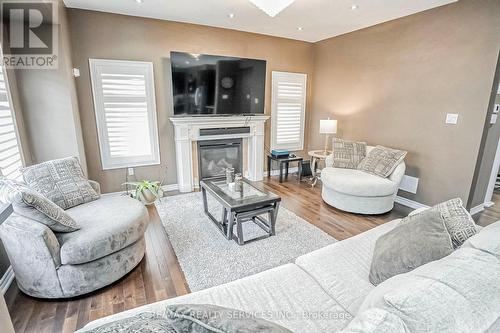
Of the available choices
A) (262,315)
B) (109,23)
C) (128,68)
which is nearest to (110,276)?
(262,315)

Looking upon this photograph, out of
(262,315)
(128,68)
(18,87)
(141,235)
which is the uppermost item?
(128,68)

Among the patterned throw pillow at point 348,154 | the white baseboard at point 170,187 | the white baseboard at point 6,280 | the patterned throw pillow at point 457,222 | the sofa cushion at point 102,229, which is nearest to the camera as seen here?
the patterned throw pillow at point 457,222

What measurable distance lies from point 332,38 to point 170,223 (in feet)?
14.2

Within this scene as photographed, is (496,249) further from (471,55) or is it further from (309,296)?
(471,55)

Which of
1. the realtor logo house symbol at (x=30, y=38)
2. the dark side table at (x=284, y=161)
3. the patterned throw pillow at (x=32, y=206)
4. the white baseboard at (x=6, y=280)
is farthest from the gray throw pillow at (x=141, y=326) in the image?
the dark side table at (x=284, y=161)

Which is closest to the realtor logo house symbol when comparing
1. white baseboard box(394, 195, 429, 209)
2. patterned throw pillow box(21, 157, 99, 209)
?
patterned throw pillow box(21, 157, 99, 209)

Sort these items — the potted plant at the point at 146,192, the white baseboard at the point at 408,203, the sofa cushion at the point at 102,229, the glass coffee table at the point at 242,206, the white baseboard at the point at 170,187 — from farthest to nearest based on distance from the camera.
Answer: the white baseboard at the point at 170,187
the white baseboard at the point at 408,203
the potted plant at the point at 146,192
the glass coffee table at the point at 242,206
the sofa cushion at the point at 102,229

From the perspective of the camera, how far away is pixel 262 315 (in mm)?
1210

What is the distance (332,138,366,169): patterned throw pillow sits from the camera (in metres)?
3.96

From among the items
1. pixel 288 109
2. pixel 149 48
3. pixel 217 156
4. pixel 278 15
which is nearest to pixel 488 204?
pixel 288 109

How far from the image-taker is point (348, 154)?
399cm

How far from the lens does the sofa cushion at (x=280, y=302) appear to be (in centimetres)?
119

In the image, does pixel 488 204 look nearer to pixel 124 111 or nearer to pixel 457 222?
pixel 457 222

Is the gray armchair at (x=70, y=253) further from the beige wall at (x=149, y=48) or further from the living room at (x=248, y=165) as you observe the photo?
the beige wall at (x=149, y=48)
